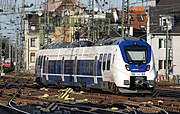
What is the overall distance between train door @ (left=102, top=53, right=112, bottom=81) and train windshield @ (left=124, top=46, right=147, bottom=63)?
136 centimetres

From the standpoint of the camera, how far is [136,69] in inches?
1000

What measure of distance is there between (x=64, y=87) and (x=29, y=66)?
199ft

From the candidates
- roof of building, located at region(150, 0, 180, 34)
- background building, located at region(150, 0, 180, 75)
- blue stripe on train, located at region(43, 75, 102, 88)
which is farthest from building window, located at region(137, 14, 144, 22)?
blue stripe on train, located at region(43, 75, 102, 88)

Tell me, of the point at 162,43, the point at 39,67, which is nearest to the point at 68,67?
the point at 39,67

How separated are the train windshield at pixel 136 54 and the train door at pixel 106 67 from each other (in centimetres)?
136

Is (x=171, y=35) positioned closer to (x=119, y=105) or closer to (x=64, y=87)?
(x=64, y=87)

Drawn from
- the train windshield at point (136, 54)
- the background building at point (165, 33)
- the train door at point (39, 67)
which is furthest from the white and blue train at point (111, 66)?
the background building at point (165, 33)

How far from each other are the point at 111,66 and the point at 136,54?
1339 mm

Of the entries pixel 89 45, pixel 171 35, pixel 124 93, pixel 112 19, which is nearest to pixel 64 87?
pixel 89 45

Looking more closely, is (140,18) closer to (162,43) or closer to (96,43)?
(162,43)

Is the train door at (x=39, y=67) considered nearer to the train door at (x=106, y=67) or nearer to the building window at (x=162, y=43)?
the train door at (x=106, y=67)

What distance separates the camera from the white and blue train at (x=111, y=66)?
25.4 meters

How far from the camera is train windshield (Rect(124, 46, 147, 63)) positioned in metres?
25.7

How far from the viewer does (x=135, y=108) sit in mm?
19766
